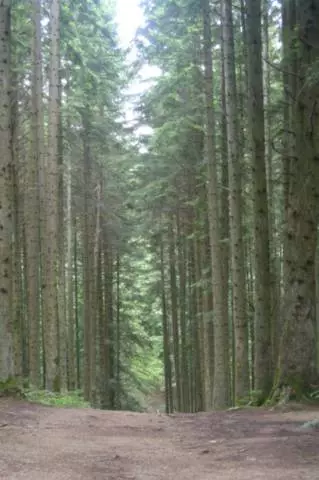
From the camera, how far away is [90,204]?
890 inches

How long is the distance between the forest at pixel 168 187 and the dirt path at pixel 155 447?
1.60 meters

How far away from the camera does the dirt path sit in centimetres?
439

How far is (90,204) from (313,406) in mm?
15669

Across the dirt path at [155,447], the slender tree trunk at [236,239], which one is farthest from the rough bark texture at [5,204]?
the slender tree trunk at [236,239]

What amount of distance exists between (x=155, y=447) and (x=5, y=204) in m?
5.03

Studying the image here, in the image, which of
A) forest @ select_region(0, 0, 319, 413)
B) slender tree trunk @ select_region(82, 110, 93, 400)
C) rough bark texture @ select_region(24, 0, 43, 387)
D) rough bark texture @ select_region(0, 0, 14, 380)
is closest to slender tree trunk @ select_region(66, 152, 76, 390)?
forest @ select_region(0, 0, 319, 413)

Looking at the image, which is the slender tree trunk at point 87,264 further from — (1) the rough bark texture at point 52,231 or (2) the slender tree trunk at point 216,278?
(2) the slender tree trunk at point 216,278

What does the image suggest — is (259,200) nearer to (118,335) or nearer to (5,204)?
(5,204)

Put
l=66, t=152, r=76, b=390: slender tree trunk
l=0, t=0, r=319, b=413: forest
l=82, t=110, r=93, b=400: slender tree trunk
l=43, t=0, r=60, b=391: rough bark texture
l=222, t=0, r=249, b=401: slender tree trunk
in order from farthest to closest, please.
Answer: l=66, t=152, r=76, b=390: slender tree trunk, l=82, t=110, r=93, b=400: slender tree trunk, l=43, t=0, r=60, b=391: rough bark texture, l=222, t=0, r=249, b=401: slender tree trunk, l=0, t=0, r=319, b=413: forest

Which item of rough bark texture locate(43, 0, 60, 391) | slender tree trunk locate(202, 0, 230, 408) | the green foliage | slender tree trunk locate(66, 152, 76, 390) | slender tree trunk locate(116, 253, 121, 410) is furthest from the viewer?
slender tree trunk locate(116, 253, 121, 410)

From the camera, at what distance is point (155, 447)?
588 cm

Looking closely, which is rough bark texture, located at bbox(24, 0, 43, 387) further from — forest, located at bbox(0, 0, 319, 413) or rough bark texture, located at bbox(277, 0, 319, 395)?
rough bark texture, located at bbox(277, 0, 319, 395)

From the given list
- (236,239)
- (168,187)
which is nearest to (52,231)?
(236,239)

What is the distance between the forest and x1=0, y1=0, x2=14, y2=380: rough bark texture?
0.02 meters
